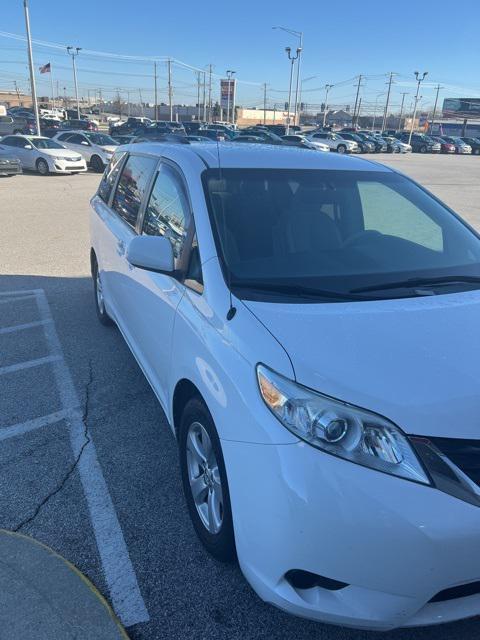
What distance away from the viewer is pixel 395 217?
338 centimetres

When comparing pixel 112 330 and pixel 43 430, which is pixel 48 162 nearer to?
pixel 112 330

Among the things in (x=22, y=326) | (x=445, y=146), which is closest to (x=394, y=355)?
(x=22, y=326)

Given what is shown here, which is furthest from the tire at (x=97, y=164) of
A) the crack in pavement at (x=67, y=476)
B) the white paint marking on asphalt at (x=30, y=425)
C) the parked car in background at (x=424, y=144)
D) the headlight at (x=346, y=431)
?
the parked car in background at (x=424, y=144)

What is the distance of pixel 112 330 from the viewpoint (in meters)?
5.34

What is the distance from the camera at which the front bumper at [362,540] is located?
1.67 metres

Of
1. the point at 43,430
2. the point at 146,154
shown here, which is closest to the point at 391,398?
the point at 43,430

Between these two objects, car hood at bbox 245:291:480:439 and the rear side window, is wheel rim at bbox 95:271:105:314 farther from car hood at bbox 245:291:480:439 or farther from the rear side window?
car hood at bbox 245:291:480:439

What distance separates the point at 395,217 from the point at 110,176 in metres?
2.80

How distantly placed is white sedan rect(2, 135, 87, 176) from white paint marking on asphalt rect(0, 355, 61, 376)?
1737 cm

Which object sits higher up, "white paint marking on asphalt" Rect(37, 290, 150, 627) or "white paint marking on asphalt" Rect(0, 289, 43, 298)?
"white paint marking on asphalt" Rect(37, 290, 150, 627)

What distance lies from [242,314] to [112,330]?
11.1 feet

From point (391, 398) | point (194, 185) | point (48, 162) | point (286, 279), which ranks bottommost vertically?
point (48, 162)

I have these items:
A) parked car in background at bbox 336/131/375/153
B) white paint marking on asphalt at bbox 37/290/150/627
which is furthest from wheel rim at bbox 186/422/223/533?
parked car in background at bbox 336/131/375/153

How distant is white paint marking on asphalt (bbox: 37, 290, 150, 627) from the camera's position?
7.38 feet
